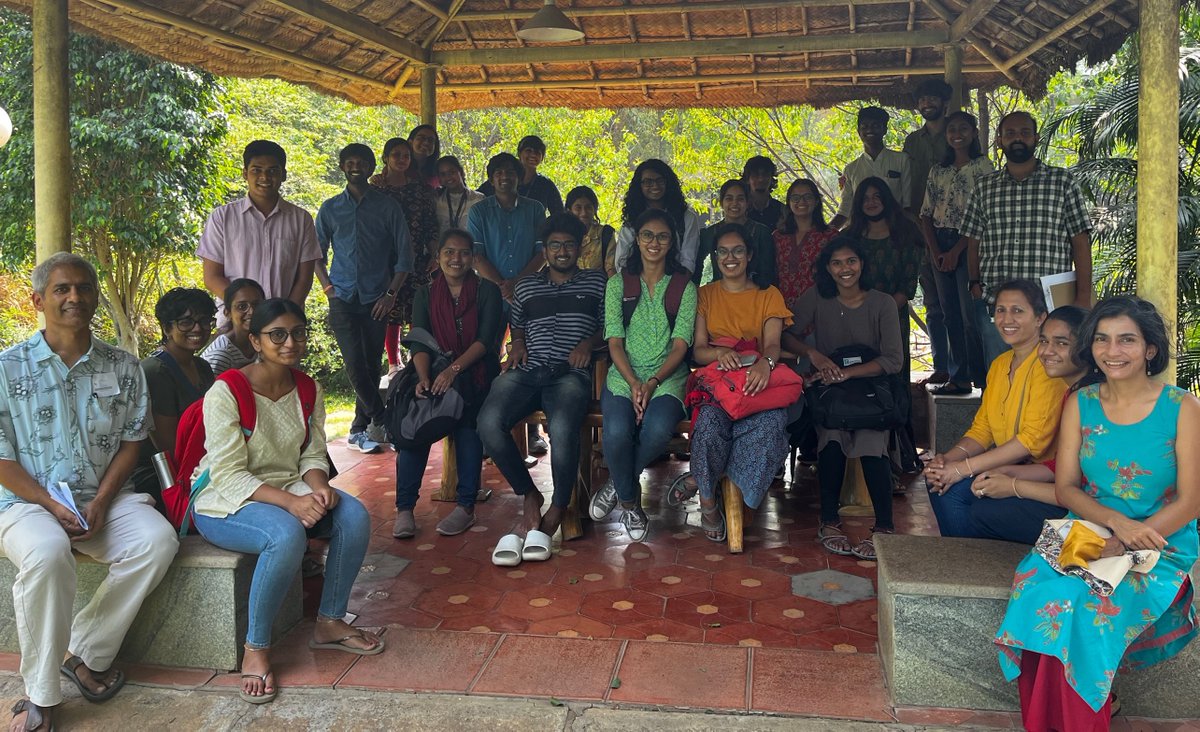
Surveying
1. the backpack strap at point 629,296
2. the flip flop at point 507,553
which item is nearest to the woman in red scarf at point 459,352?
the flip flop at point 507,553

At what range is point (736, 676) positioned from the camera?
10.1ft

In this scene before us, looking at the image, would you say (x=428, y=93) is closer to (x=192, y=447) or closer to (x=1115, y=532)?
(x=192, y=447)

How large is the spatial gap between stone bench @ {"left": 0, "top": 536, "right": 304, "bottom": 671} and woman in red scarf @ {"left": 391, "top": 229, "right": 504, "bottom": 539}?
5.08ft

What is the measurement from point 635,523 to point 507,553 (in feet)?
2.20

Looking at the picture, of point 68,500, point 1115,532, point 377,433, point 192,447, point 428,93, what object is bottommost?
point 377,433

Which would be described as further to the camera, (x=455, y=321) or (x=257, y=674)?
(x=455, y=321)

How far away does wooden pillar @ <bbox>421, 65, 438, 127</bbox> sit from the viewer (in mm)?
7484

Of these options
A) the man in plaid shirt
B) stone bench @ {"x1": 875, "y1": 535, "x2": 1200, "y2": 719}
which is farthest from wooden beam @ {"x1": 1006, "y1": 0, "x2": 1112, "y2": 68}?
stone bench @ {"x1": 875, "y1": 535, "x2": 1200, "y2": 719}

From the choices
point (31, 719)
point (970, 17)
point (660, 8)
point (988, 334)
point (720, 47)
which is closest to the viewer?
point (31, 719)

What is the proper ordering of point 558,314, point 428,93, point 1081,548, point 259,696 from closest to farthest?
1. point 1081,548
2. point 259,696
3. point 558,314
4. point 428,93

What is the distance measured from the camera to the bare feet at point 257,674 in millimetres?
3002

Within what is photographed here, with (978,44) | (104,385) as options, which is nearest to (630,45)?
(978,44)

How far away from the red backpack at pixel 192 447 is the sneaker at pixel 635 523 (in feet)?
6.23

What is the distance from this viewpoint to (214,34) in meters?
5.77
